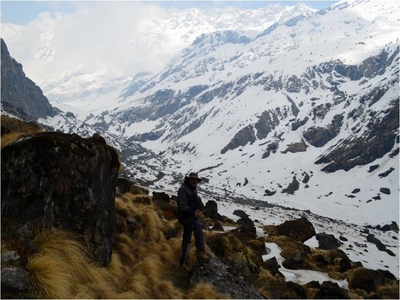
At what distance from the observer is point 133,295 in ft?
24.5

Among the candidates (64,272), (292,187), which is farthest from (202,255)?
(292,187)

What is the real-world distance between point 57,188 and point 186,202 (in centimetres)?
386

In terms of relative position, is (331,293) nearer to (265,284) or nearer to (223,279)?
(265,284)

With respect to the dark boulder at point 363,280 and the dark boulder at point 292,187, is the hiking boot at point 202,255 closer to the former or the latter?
the dark boulder at point 363,280

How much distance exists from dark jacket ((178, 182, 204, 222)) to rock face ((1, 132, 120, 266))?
2226 mm

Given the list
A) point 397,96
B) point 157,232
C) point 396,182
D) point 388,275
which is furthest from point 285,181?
point 157,232

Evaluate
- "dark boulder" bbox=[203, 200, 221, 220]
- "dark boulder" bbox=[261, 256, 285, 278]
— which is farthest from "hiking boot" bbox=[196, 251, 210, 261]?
"dark boulder" bbox=[203, 200, 221, 220]

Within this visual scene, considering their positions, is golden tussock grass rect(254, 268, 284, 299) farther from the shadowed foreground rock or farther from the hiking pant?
the hiking pant

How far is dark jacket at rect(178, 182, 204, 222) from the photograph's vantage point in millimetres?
9898

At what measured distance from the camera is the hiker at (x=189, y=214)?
997 centimetres

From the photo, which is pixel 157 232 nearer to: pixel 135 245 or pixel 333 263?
pixel 135 245

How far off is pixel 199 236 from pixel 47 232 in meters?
4.83

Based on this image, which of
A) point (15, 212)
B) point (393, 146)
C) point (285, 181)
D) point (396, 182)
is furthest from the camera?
point (285, 181)

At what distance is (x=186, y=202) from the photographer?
10031mm
